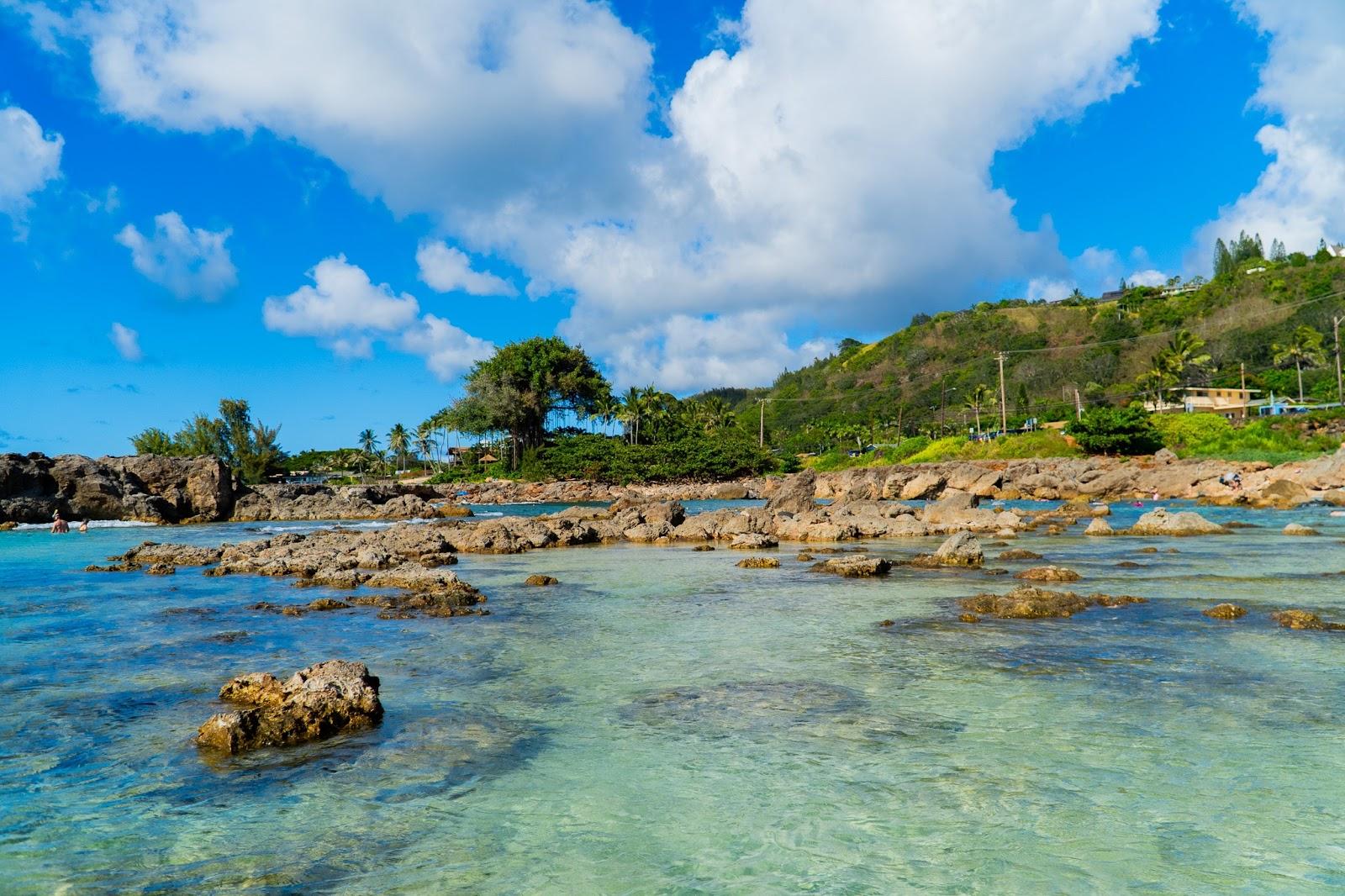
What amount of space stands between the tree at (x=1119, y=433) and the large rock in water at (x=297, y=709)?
217 feet

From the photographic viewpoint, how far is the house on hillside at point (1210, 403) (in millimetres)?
81375

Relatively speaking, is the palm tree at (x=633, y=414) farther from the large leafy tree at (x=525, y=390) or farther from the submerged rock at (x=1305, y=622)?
the submerged rock at (x=1305, y=622)

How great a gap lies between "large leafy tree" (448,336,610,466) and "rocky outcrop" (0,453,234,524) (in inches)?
1457

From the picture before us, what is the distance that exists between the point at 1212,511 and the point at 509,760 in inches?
1534

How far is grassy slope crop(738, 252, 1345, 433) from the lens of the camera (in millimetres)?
116625

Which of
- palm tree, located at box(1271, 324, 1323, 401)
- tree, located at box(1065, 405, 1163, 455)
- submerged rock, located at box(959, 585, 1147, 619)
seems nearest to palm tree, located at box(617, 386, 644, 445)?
tree, located at box(1065, 405, 1163, 455)

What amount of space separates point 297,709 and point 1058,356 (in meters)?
164

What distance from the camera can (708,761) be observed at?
6.77 m

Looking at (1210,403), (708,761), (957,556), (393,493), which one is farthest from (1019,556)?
(1210,403)

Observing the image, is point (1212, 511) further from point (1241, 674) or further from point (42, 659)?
point (42, 659)

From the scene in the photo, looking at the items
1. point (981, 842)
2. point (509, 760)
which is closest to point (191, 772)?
point (509, 760)

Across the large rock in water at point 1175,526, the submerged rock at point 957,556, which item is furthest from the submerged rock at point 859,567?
the large rock in water at point 1175,526

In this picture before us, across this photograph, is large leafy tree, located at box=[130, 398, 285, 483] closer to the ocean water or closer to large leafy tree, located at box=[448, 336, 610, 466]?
large leafy tree, located at box=[448, 336, 610, 466]

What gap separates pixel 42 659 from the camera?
36.9ft
